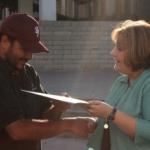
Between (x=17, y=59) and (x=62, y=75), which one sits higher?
(x=17, y=59)

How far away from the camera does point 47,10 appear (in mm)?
23094

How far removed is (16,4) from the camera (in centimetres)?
3003

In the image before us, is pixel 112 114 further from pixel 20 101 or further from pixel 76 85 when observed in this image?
pixel 76 85

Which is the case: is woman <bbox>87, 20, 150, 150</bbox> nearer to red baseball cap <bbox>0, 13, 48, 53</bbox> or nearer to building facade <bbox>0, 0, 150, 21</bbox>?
red baseball cap <bbox>0, 13, 48, 53</bbox>

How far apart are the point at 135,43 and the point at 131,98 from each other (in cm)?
28

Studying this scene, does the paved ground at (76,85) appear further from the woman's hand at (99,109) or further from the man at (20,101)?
the woman's hand at (99,109)

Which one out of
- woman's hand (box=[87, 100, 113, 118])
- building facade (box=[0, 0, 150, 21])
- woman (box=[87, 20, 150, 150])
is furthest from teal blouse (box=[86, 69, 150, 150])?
building facade (box=[0, 0, 150, 21])

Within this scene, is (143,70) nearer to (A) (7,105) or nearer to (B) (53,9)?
(A) (7,105)

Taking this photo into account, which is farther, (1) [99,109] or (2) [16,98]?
(2) [16,98]

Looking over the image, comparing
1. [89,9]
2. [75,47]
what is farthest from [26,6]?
[75,47]

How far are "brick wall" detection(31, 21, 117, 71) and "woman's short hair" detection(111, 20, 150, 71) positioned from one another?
15.2 meters

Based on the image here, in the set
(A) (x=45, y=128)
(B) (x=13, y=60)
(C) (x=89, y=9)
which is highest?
(B) (x=13, y=60)

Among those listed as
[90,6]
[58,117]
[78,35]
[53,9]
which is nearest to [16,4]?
[90,6]

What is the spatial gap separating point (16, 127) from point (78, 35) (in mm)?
16339
